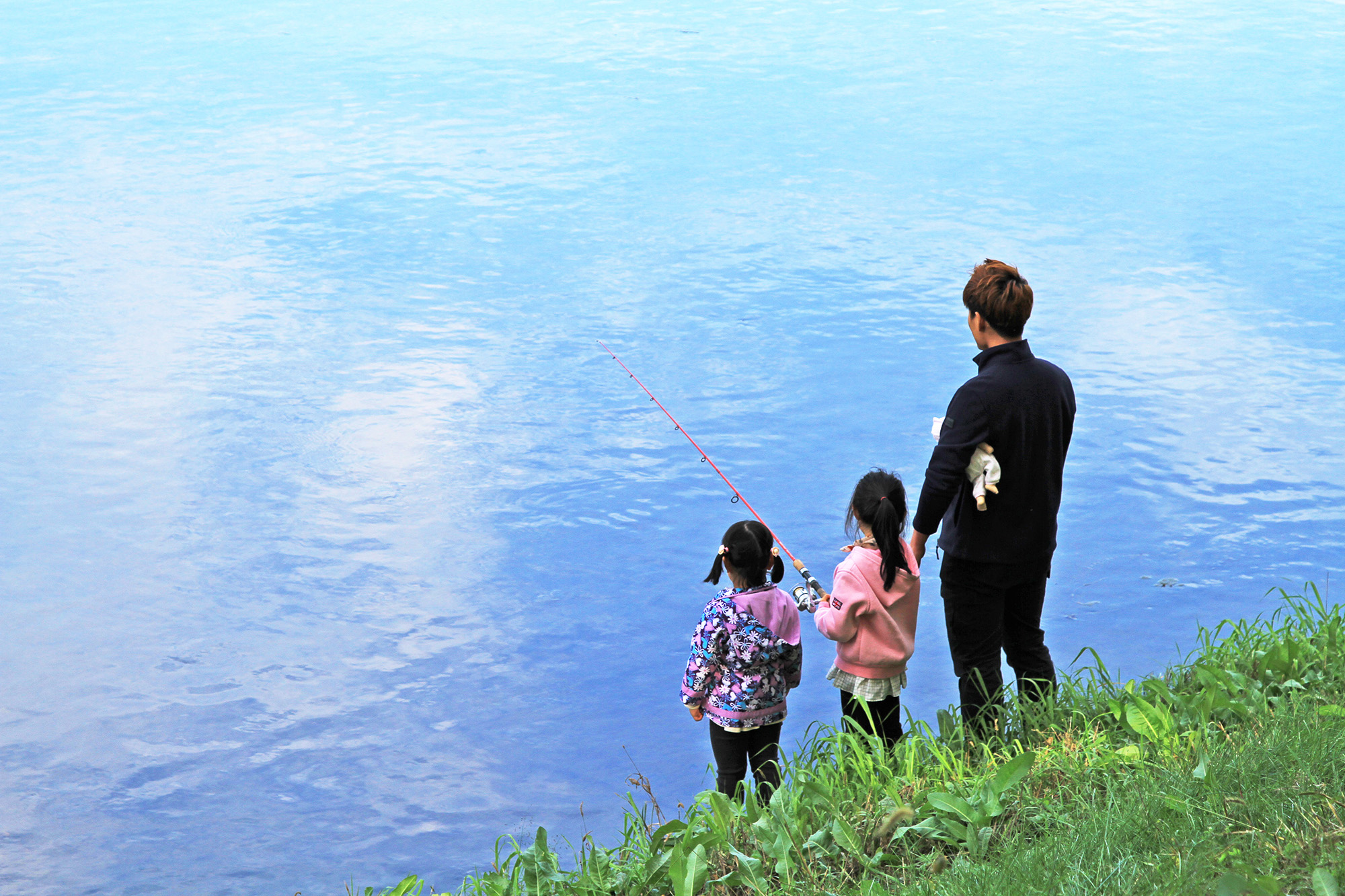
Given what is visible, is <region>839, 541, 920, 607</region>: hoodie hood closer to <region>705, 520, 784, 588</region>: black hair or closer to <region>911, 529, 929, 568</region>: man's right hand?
<region>911, 529, 929, 568</region>: man's right hand

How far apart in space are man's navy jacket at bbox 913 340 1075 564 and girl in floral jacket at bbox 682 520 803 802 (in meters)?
0.41

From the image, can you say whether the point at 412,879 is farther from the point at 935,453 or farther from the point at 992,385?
the point at 992,385

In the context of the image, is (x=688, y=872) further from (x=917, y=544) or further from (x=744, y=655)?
(x=917, y=544)

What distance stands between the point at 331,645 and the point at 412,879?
164 centimetres

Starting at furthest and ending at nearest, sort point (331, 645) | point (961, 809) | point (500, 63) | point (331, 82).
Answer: point (500, 63)
point (331, 82)
point (331, 645)
point (961, 809)

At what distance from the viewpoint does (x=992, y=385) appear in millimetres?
2955

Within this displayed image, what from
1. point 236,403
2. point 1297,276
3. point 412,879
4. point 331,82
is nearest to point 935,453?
point 412,879

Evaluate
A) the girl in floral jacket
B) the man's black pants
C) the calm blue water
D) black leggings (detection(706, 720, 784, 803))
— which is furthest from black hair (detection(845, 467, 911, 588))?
the calm blue water

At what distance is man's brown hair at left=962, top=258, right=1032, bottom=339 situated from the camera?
2945mm

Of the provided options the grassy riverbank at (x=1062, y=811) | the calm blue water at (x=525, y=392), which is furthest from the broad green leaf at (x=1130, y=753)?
the calm blue water at (x=525, y=392)

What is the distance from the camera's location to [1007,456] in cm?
300

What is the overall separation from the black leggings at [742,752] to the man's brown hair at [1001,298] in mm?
1146

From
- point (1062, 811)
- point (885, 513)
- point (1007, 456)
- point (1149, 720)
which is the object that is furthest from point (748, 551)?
point (1149, 720)

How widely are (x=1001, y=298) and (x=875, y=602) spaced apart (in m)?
0.78
